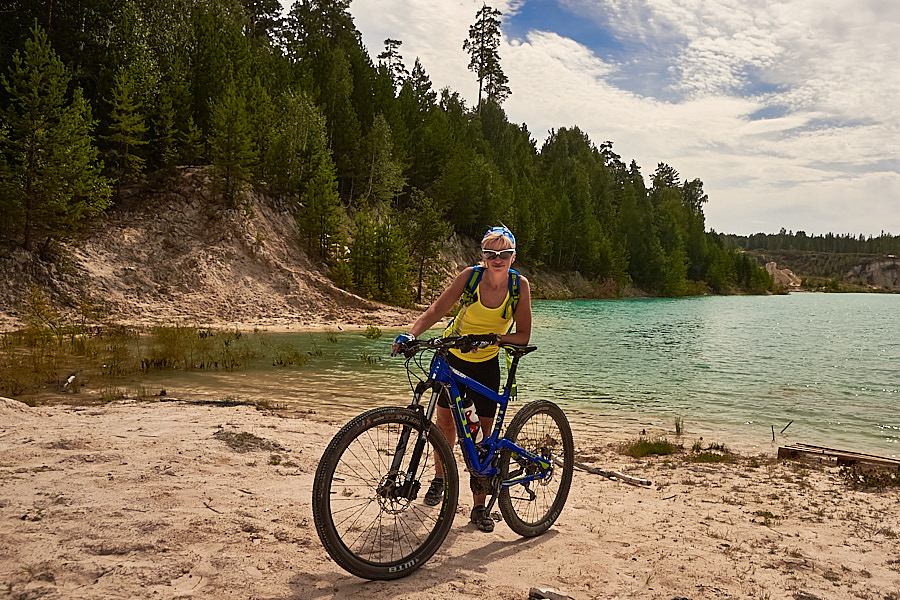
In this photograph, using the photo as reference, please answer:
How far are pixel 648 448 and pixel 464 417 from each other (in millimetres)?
5214

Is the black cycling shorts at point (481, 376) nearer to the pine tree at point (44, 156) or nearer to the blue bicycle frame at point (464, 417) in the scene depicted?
the blue bicycle frame at point (464, 417)

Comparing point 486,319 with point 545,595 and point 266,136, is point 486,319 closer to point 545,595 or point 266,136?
point 545,595

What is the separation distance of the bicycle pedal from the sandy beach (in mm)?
129

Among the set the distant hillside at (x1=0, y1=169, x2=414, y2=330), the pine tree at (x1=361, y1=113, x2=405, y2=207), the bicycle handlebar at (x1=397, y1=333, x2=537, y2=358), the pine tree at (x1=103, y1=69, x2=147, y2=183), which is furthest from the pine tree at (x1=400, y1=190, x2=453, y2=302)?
the bicycle handlebar at (x1=397, y1=333, x2=537, y2=358)

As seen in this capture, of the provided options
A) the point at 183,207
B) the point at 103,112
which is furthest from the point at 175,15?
the point at 183,207

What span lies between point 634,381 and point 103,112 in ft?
111

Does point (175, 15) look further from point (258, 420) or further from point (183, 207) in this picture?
point (258, 420)

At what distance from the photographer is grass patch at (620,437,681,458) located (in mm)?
8828

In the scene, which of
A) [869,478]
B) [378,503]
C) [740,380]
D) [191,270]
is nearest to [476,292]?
[378,503]

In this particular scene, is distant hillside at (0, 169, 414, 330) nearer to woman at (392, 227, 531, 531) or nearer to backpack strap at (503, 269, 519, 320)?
woman at (392, 227, 531, 531)

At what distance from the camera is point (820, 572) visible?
4547 millimetres

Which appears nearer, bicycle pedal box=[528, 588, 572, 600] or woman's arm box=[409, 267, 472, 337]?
bicycle pedal box=[528, 588, 572, 600]

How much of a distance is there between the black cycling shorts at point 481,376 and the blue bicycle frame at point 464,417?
12 centimetres

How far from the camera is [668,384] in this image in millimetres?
17031
